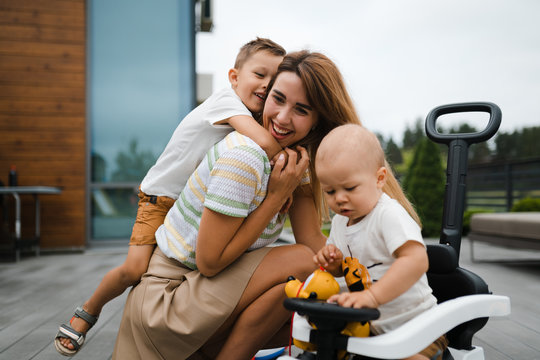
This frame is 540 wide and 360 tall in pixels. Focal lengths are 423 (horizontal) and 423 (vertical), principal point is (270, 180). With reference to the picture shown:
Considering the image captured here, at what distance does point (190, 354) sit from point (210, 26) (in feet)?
19.9

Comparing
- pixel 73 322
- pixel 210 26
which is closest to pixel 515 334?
pixel 73 322

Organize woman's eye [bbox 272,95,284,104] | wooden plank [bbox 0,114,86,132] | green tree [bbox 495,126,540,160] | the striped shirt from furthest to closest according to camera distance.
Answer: green tree [bbox 495,126,540,160] < wooden plank [bbox 0,114,86,132] < woman's eye [bbox 272,95,284,104] < the striped shirt

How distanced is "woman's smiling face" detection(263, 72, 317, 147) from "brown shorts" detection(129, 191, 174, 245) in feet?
1.91

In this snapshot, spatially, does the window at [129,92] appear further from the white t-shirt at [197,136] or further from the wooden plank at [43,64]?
the white t-shirt at [197,136]

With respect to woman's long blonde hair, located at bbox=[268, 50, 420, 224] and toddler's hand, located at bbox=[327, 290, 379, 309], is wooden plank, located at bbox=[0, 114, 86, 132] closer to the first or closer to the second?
woman's long blonde hair, located at bbox=[268, 50, 420, 224]

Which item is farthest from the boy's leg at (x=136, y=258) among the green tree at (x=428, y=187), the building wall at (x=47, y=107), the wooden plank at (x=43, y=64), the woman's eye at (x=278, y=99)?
the green tree at (x=428, y=187)

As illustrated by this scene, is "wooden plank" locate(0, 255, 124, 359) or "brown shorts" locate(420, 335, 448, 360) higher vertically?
"brown shorts" locate(420, 335, 448, 360)

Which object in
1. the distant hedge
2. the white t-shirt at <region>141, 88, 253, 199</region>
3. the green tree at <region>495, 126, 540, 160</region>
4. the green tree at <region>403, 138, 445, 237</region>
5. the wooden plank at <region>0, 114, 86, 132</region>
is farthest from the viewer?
the green tree at <region>495, 126, 540, 160</region>

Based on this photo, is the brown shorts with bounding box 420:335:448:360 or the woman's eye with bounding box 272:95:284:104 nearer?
the brown shorts with bounding box 420:335:448:360

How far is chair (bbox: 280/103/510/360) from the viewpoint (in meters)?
0.85

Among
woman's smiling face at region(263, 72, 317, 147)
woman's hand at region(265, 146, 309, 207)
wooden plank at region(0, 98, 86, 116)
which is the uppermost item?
wooden plank at region(0, 98, 86, 116)

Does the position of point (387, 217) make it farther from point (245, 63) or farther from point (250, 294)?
point (245, 63)

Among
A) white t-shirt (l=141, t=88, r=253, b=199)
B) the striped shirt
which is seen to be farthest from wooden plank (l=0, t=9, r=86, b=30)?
the striped shirt

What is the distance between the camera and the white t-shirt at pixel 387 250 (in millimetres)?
995
